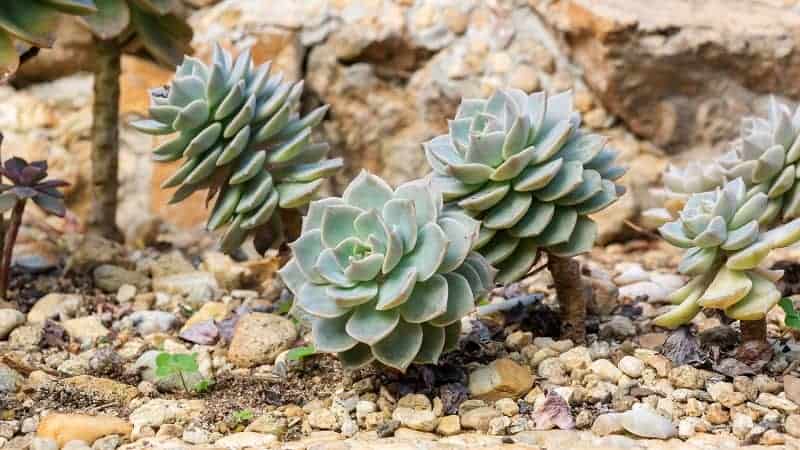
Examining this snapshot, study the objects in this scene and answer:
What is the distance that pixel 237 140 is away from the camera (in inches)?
68.3

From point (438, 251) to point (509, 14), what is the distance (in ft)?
5.22

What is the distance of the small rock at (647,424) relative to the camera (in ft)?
4.57

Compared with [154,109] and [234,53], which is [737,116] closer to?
[234,53]

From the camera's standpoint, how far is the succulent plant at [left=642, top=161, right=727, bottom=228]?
187 centimetres

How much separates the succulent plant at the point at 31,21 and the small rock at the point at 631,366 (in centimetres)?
122

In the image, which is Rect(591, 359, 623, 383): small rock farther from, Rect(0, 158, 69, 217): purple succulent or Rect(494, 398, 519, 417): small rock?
Rect(0, 158, 69, 217): purple succulent

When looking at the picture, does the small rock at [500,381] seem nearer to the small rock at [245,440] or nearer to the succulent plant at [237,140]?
the small rock at [245,440]

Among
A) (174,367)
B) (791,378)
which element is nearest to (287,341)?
(174,367)

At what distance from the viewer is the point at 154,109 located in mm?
1711

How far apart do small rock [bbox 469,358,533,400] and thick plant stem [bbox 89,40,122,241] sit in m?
1.30

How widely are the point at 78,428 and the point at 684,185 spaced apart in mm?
1263

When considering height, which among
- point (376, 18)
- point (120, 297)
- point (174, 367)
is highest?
point (376, 18)

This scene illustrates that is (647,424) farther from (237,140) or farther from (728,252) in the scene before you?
(237,140)

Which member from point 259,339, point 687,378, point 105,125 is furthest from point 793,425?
point 105,125
